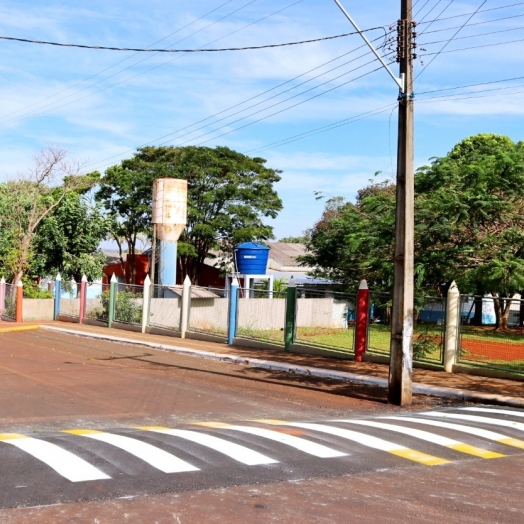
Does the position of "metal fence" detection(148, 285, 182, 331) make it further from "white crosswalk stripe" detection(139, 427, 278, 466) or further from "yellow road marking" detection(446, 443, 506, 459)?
"yellow road marking" detection(446, 443, 506, 459)

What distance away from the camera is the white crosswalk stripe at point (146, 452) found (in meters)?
8.00

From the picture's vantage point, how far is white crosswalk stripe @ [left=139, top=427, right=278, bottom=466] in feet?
27.7

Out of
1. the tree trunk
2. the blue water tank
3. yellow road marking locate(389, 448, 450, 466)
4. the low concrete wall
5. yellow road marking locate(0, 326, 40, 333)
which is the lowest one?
yellow road marking locate(389, 448, 450, 466)

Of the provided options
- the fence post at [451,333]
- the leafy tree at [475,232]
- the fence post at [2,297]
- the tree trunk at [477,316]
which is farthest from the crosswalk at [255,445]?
the fence post at [2,297]

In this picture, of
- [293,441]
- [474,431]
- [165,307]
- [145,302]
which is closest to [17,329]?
[145,302]

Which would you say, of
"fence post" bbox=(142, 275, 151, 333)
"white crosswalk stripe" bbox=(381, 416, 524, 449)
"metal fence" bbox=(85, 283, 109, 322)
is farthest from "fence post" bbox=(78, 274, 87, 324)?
"white crosswalk stripe" bbox=(381, 416, 524, 449)

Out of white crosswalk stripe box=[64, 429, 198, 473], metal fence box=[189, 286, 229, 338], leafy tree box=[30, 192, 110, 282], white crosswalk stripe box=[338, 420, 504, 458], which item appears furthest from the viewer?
leafy tree box=[30, 192, 110, 282]

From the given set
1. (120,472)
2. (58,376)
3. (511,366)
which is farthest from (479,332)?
(120,472)

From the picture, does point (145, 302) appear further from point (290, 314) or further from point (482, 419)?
point (482, 419)

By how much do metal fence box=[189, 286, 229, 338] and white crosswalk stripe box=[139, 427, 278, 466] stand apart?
15.2 metres

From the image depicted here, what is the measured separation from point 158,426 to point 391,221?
42.8 ft

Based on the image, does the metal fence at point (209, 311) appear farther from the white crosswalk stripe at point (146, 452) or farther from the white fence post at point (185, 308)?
the white crosswalk stripe at point (146, 452)

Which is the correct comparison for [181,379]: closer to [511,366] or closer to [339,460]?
[511,366]

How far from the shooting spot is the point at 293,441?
9.54 m
